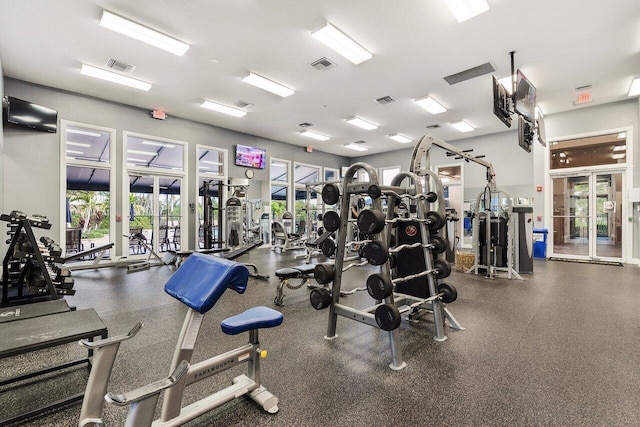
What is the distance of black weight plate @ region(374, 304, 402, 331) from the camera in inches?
83.8

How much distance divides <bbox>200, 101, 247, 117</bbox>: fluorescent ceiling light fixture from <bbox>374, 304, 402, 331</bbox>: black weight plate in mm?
6216

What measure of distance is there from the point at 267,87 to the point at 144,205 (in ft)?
14.0

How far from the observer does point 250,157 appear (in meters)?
9.18

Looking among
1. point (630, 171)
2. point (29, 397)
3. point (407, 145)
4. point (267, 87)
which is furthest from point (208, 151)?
point (630, 171)

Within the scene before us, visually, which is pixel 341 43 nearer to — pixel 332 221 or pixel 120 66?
pixel 332 221

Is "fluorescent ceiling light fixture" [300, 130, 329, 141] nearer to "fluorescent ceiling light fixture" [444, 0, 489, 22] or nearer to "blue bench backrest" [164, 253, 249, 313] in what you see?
"fluorescent ceiling light fixture" [444, 0, 489, 22]

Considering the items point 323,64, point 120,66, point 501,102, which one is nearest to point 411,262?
point 501,102

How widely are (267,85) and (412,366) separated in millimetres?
5350

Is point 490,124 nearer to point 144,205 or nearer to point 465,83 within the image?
point 465,83

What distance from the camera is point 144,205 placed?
738 centimetres

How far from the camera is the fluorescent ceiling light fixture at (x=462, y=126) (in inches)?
319

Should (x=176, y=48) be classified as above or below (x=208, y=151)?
above

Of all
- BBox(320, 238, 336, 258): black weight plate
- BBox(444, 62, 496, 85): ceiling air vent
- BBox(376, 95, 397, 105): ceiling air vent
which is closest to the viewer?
BBox(320, 238, 336, 258): black weight plate

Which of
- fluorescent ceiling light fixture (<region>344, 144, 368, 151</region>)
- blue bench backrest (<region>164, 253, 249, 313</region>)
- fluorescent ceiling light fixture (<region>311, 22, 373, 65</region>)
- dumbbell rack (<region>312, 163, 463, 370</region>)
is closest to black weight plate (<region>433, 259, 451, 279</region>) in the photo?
dumbbell rack (<region>312, 163, 463, 370</region>)
